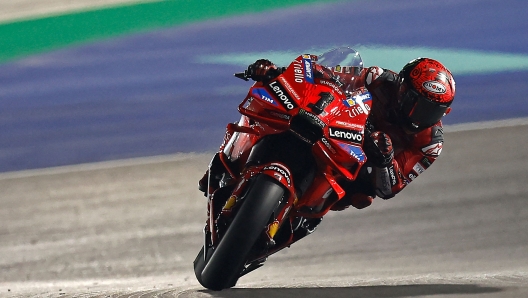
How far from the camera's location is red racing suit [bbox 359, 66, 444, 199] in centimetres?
455

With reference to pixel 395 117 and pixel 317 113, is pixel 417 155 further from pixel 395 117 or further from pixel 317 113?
pixel 317 113

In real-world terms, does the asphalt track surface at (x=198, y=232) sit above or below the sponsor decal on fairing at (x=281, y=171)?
below

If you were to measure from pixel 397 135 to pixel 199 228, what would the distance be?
71.6 inches

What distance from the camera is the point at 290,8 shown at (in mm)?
8562

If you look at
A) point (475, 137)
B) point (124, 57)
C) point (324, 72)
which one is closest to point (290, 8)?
point (124, 57)

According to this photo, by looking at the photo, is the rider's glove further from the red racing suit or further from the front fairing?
the red racing suit

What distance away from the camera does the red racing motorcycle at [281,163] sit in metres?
3.52

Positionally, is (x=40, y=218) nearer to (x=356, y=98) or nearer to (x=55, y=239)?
(x=55, y=239)

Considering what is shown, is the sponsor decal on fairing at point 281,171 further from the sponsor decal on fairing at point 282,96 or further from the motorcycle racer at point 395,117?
the motorcycle racer at point 395,117

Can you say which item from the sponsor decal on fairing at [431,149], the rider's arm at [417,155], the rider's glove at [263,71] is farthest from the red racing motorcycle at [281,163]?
the sponsor decal on fairing at [431,149]

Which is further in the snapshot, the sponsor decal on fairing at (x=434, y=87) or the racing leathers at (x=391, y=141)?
the racing leathers at (x=391, y=141)

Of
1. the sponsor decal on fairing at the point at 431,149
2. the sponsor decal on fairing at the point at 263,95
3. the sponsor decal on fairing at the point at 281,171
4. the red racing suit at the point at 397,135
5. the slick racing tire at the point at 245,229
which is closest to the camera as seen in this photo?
the slick racing tire at the point at 245,229

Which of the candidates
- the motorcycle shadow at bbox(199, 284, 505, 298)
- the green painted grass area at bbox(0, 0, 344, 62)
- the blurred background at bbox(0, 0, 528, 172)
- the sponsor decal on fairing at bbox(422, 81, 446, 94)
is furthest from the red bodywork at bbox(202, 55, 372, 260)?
the green painted grass area at bbox(0, 0, 344, 62)

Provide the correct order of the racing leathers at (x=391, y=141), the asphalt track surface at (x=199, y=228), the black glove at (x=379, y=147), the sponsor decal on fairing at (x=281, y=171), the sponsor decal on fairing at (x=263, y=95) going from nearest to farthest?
the sponsor decal on fairing at (x=281, y=171), the sponsor decal on fairing at (x=263, y=95), the black glove at (x=379, y=147), the racing leathers at (x=391, y=141), the asphalt track surface at (x=199, y=228)
